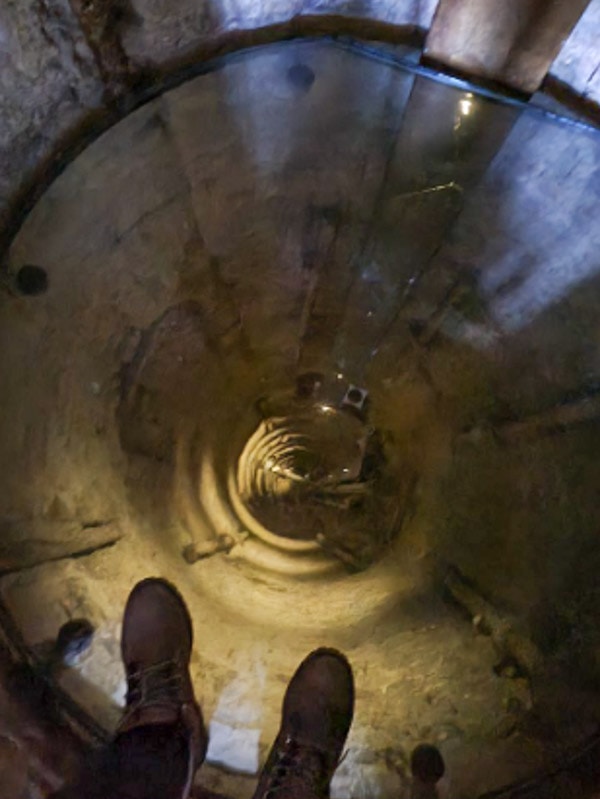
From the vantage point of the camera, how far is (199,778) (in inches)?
80.0

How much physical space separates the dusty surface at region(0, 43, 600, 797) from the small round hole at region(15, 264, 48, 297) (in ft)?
0.09

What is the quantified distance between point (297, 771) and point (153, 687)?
56 centimetres

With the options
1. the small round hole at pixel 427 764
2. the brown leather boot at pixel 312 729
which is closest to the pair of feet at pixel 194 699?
the brown leather boot at pixel 312 729

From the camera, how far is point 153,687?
215 centimetres

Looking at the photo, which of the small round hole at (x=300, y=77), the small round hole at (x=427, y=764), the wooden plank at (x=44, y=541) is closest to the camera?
the wooden plank at (x=44, y=541)

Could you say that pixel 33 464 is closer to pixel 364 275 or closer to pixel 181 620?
pixel 181 620

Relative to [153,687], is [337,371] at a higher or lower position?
higher

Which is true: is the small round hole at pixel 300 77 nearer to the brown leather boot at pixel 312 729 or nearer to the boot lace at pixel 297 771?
the brown leather boot at pixel 312 729

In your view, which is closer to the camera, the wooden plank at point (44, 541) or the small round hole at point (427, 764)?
the wooden plank at point (44, 541)

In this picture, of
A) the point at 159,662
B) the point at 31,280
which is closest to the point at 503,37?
the point at 31,280

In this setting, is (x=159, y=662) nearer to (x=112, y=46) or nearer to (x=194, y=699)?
(x=194, y=699)

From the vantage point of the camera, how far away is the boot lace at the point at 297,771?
2.07m

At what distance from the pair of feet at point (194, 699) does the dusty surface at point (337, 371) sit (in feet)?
0.17

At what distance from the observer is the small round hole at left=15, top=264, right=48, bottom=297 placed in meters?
2.08
